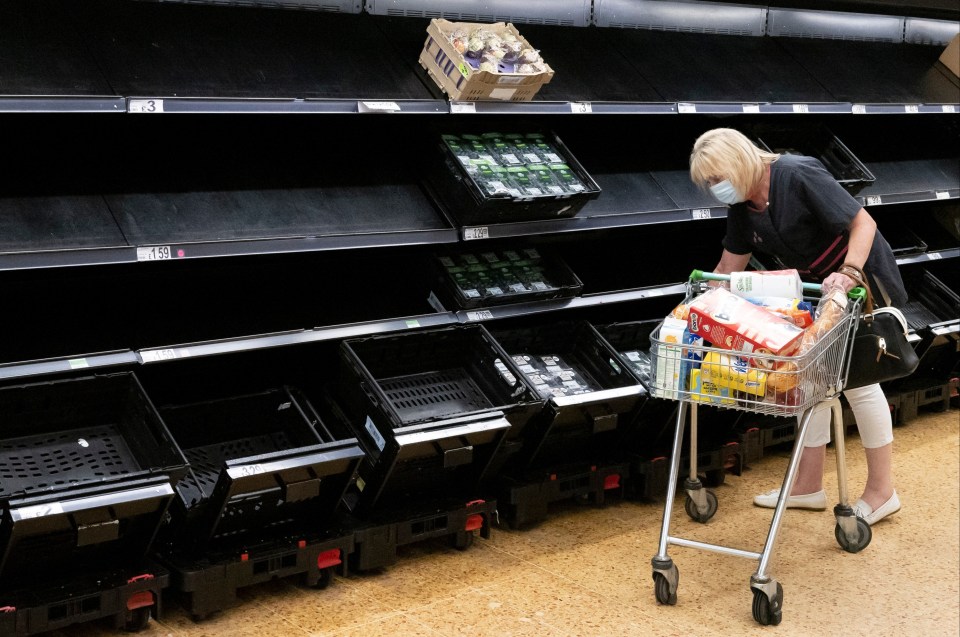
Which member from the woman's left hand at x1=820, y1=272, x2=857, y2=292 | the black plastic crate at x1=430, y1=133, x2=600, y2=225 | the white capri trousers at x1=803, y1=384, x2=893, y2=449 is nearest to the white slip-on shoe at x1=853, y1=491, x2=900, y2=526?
the white capri trousers at x1=803, y1=384, x2=893, y2=449

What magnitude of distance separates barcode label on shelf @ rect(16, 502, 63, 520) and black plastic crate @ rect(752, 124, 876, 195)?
3.43m

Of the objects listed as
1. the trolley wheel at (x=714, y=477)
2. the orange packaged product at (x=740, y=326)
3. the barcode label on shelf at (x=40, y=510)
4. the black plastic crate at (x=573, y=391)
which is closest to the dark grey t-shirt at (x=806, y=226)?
the orange packaged product at (x=740, y=326)

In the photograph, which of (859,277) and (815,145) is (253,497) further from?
(815,145)

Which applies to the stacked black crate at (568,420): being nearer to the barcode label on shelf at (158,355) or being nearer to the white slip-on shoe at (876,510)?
the white slip-on shoe at (876,510)

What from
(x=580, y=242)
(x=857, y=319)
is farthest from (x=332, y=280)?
(x=857, y=319)

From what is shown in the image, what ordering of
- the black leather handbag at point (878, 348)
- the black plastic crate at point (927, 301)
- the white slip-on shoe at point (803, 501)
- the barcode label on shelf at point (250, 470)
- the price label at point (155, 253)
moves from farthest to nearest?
the black plastic crate at point (927, 301), the white slip-on shoe at point (803, 501), the black leather handbag at point (878, 348), the price label at point (155, 253), the barcode label on shelf at point (250, 470)

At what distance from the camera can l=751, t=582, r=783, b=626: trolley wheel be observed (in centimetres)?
322

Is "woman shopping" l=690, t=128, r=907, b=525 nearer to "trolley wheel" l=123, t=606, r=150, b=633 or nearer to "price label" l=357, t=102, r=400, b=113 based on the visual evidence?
"price label" l=357, t=102, r=400, b=113

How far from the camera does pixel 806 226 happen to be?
3539 millimetres

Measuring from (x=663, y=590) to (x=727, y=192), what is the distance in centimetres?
124

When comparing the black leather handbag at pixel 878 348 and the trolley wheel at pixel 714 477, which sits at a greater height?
the black leather handbag at pixel 878 348

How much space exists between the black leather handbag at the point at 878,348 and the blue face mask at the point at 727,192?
0.45 meters

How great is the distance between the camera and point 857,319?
322cm

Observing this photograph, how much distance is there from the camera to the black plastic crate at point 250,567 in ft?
9.94
